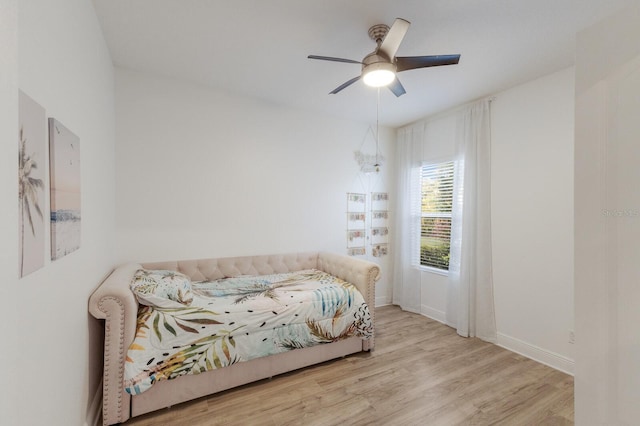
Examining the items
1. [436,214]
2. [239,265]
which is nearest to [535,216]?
[436,214]

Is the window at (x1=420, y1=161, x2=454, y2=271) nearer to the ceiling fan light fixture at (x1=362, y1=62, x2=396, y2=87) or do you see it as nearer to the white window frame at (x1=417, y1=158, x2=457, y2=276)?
the white window frame at (x1=417, y1=158, x2=457, y2=276)

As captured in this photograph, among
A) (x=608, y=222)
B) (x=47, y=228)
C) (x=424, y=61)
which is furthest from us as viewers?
(x=424, y=61)

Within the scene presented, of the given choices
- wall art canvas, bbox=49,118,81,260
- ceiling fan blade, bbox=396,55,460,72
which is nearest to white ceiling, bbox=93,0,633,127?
ceiling fan blade, bbox=396,55,460,72

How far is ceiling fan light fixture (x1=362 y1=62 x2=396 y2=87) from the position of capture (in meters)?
1.93

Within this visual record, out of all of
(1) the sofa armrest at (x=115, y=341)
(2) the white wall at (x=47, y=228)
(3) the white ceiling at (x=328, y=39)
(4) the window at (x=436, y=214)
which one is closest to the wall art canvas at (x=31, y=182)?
(2) the white wall at (x=47, y=228)

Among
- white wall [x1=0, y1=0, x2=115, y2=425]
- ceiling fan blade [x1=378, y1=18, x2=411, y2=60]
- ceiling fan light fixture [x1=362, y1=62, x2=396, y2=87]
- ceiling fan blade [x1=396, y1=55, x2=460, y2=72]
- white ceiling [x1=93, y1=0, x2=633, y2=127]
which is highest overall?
white ceiling [x1=93, y1=0, x2=633, y2=127]

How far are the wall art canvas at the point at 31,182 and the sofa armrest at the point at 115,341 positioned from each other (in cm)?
87

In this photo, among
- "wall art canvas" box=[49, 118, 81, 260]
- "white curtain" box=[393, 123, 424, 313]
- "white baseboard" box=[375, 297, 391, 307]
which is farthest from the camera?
"white baseboard" box=[375, 297, 391, 307]

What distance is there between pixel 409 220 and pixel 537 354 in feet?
6.49

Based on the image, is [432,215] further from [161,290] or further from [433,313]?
[161,290]

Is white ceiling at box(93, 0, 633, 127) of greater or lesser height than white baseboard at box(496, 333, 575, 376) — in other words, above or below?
above

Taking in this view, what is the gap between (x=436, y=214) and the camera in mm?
3719

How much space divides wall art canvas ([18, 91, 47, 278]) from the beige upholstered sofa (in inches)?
35.9

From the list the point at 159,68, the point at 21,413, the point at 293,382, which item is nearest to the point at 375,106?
the point at 159,68
